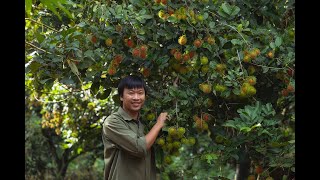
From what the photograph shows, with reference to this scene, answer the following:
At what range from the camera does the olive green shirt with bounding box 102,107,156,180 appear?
2.80 m

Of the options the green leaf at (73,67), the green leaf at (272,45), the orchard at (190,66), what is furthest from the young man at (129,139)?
the green leaf at (272,45)

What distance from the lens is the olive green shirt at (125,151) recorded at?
2797mm

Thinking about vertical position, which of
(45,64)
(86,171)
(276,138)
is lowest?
(86,171)

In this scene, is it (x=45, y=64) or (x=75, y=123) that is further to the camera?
(x=75, y=123)

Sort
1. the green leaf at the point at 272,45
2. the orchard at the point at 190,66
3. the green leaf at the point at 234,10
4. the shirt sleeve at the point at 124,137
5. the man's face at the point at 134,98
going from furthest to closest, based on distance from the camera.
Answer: the green leaf at the point at 234,10, the green leaf at the point at 272,45, the orchard at the point at 190,66, the man's face at the point at 134,98, the shirt sleeve at the point at 124,137

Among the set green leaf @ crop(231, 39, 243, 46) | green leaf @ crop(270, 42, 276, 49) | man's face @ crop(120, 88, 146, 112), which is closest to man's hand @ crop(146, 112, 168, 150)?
man's face @ crop(120, 88, 146, 112)

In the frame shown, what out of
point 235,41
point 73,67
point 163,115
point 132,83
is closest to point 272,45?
point 235,41

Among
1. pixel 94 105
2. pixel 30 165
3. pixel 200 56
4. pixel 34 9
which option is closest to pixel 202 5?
pixel 200 56

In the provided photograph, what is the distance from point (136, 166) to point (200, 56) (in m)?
0.80

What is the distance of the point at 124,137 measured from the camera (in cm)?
280

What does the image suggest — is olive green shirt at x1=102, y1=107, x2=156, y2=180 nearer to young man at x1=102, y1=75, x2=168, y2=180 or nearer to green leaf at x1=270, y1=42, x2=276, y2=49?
young man at x1=102, y1=75, x2=168, y2=180

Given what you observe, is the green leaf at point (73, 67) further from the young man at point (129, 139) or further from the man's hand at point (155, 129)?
the man's hand at point (155, 129)
